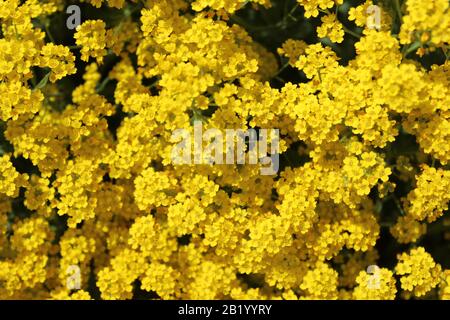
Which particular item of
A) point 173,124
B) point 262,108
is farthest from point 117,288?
point 262,108

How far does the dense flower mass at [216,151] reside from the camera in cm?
268

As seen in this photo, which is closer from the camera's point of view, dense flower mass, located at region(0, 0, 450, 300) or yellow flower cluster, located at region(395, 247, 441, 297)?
dense flower mass, located at region(0, 0, 450, 300)

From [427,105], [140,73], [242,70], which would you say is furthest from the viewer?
[140,73]

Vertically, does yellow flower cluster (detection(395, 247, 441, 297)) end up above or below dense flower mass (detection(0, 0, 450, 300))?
below

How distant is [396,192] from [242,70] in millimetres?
1138

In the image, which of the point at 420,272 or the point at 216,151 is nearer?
the point at 216,151

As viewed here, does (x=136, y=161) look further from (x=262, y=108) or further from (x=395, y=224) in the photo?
(x=395, y=224)

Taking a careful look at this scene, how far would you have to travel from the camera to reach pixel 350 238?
2955 mm

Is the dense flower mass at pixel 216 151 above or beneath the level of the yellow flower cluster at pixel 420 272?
above

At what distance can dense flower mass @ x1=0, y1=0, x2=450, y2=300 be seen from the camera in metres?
2.68

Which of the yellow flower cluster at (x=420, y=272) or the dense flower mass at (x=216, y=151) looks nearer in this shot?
the dense flower mass at (x=216, y=151)

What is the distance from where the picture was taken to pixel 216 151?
272 centimetres

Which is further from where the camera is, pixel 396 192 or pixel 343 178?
pixel 396 192

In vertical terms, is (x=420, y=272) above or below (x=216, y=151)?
below
